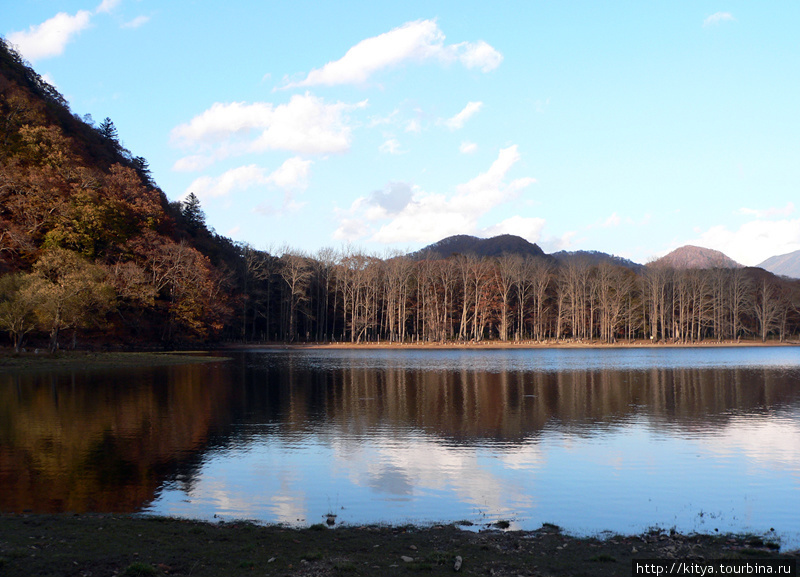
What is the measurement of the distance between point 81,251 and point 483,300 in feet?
220

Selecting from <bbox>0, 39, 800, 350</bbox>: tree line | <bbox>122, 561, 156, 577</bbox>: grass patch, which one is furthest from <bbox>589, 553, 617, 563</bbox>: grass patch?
<bbox>0, 39, 800, 350</bbox>: tree line

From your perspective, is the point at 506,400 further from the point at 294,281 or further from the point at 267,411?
the point at 294,281

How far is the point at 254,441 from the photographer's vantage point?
59.4ft

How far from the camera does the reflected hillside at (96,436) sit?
1212cm

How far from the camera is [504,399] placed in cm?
2831

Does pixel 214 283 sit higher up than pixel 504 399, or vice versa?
pixel 214 283

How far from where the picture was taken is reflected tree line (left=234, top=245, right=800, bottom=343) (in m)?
103

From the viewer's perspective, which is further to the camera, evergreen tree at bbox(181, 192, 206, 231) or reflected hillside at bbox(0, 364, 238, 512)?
evergreen tree at bbox(181, 192, 206, 231)

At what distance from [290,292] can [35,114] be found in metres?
46.7

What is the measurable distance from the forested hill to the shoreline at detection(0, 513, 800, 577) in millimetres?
39859

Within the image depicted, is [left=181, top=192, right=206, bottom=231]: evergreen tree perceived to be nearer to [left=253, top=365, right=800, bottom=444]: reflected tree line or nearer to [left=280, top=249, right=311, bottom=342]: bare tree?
[left=280, top=249, right=311, bottom=342]: bare tree

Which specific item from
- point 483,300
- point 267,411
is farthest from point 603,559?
point 483,300

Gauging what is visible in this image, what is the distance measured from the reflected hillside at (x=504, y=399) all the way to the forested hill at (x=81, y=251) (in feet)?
59.3

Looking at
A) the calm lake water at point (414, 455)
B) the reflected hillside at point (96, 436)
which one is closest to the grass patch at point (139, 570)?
the calm lake water at point (414, 455)
